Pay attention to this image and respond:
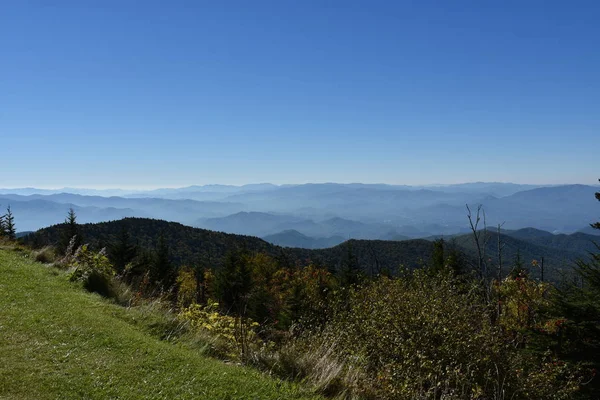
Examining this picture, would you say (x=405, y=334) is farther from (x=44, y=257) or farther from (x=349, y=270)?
(x=349, y=270)

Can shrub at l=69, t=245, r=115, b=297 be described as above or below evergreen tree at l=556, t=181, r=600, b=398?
above

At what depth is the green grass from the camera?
13.6ft

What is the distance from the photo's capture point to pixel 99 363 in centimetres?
466

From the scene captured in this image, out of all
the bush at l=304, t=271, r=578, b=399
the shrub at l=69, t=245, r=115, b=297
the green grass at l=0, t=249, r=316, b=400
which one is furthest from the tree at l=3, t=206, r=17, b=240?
the bush at l=304, t=271, r=578, b=399

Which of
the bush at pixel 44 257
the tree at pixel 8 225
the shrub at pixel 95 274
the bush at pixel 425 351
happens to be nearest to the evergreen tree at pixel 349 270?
the tree at pixel 8 225

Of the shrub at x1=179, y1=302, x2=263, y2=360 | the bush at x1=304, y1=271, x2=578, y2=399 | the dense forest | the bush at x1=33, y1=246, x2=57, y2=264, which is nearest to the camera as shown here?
the dense forest

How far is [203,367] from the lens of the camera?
4988 mm

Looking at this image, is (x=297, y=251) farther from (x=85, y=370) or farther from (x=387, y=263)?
(x=85, y=370)

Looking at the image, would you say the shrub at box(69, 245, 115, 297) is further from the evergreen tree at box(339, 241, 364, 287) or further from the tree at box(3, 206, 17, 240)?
the evergreen tree at box(339, 241, 364, 287)

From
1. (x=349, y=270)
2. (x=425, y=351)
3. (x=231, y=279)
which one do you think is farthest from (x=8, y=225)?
(x=425, y=351)

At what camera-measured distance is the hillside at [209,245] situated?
104m

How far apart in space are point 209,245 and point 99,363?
120475 mm

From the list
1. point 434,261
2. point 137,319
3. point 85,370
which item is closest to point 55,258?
point 137,319

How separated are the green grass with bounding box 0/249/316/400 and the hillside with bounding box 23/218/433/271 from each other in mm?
88128
